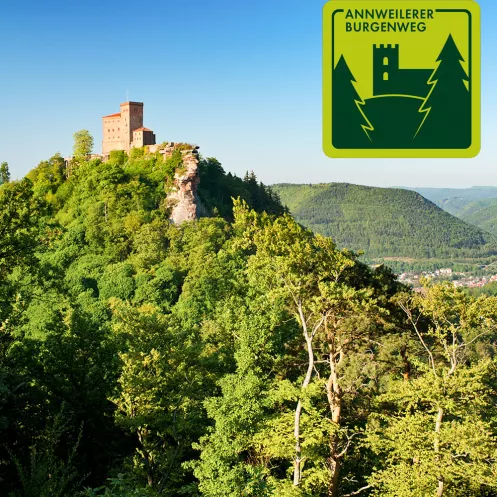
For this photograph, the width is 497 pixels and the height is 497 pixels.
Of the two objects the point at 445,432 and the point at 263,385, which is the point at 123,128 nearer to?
the point at 263,385

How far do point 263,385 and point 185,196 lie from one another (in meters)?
45.0

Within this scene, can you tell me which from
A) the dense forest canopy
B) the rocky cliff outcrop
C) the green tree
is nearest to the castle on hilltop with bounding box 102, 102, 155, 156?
the rocky cliff outcrop

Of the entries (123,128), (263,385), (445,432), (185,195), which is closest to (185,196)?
(185,195)

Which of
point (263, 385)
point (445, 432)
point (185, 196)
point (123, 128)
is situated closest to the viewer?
point (445, 432)

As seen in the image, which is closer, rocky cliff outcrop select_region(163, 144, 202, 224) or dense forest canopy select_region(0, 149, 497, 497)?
dense forest canopy select_region(0, 149, 497, 497)

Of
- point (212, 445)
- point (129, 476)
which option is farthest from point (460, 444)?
point (129, 476)

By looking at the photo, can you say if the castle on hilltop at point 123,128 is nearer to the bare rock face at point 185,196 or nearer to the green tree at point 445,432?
the bare rock face at point 185,196

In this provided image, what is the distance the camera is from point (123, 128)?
7438 centimetres

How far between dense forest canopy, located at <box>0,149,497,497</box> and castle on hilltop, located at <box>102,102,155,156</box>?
52246 mm

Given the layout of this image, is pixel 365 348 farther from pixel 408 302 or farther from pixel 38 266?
pixel 38 266

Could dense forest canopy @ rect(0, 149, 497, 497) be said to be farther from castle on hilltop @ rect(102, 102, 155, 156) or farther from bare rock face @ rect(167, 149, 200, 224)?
castle on hilltop @ rect(102, 102, 155, 156)

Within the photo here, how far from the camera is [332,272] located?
62.3ft

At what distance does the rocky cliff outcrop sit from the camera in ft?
200

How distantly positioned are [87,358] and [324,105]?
50.5ft
